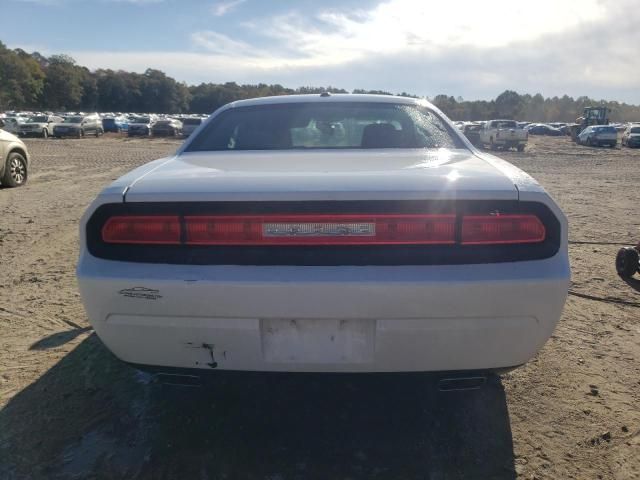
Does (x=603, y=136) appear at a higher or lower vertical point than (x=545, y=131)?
higher

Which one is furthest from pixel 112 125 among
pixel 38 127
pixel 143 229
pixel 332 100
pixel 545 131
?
pixel 545 131

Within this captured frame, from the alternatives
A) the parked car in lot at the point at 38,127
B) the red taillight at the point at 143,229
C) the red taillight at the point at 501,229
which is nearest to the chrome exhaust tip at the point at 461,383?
the red taillight at the point at 501,229

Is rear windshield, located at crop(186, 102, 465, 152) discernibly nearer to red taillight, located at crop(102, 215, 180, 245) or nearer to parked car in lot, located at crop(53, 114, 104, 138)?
red taillight, located at crop(102, 215, 180, 245)

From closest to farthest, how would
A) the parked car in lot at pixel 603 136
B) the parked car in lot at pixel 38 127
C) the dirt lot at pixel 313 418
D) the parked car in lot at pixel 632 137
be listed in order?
the dirt lot at pixel 313 418 → the parked car in lot at pixel 632 137 → the parked car in lot at pixel 38 127 → the parked car in lot at pixel 603 136

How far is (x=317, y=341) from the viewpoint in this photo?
2.02 m

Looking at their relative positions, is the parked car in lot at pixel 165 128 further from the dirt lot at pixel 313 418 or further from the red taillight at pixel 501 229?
the red taillight at pixel 501 229

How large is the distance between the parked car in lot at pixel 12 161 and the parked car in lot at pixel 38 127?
2560 cm

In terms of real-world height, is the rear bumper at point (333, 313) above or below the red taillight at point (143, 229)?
below

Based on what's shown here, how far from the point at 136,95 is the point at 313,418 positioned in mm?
105710

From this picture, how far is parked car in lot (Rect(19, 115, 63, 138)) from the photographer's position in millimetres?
32531

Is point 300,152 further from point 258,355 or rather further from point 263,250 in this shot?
point 258,355

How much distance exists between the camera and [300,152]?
9.55 ft

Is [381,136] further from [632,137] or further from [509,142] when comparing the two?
[632,137]

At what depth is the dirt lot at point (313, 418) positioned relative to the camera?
219cm
